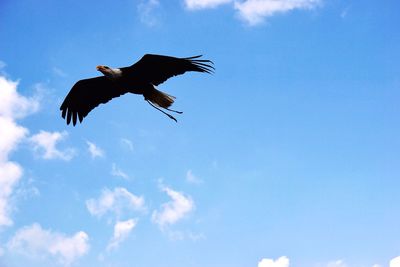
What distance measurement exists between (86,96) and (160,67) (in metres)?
2.56

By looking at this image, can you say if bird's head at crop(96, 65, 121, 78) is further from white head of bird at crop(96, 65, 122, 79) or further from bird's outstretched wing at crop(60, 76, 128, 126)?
bird's outstretched wing at crop(60, 76, 128, 126)

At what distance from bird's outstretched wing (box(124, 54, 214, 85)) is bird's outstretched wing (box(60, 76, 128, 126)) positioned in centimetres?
119

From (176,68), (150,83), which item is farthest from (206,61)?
(150,83)

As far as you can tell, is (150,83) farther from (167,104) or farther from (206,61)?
(206,61)

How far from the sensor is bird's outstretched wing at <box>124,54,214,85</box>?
9.64 metres

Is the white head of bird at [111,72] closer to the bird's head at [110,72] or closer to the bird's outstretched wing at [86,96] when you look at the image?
the bird's head at [110,72]

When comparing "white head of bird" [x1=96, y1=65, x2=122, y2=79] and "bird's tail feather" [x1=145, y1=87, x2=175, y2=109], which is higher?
"white head of bird" [x1=96, y1=65, x2=122, y2=79]

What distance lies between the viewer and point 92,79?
36.2ft

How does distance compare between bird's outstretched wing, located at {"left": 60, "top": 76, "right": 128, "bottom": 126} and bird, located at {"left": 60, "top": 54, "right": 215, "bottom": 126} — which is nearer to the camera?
bird, located at {"left": 60, "top": 54, "right": 215, "bottom": 126}

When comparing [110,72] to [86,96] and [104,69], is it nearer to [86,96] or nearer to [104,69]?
[104,69]

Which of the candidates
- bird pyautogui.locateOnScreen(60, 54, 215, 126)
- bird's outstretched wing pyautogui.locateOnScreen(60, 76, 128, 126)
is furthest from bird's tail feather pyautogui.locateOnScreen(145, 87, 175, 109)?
bird's outstretched wing pyautogui.locateOnScreen(60, 76, 128, 126)

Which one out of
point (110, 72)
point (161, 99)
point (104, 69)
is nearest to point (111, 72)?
point (110, 72)

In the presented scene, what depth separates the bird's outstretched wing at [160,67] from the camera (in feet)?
31.6

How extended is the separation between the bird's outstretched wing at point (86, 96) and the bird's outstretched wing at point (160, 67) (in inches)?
46.9
